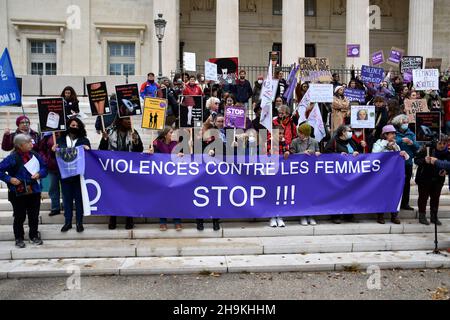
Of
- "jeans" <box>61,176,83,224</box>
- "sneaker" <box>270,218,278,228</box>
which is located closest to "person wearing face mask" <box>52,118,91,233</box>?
"jeans" <box>61,176,83,224</box>

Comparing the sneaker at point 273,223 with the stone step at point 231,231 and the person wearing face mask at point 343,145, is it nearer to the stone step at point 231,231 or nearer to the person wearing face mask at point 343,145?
the stone step at point 231,231

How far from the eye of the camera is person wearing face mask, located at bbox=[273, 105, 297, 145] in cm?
859

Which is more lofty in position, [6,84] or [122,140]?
[6,84]

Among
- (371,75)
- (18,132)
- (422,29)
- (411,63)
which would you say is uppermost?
(422,29)

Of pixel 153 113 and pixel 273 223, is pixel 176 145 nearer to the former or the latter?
pixel 153 113

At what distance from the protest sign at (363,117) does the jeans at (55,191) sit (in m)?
5.92

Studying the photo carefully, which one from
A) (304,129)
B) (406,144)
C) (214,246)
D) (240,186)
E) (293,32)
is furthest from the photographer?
(293,32)

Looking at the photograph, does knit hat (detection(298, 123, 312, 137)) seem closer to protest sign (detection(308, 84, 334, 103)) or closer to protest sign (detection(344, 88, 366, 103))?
protest sign (detection(308, 84, 334, 103))

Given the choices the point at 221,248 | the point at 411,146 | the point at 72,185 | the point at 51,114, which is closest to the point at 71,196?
the point at 72,185

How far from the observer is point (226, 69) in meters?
13.1

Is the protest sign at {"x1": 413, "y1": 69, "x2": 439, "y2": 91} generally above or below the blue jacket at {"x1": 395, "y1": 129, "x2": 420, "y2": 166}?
above

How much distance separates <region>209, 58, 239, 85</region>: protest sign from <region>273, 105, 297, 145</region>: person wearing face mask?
4.89 meters

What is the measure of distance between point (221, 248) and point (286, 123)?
10.1 feet
